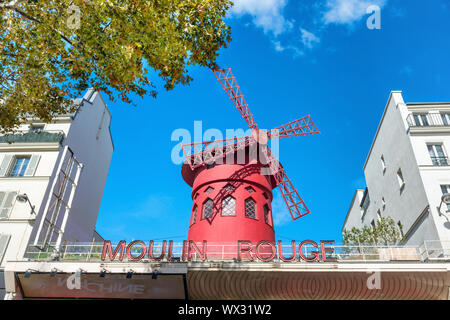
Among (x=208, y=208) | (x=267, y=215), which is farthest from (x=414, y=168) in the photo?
(x=208, y=208)

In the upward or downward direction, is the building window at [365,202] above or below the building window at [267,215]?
above

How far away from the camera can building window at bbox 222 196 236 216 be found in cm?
1708

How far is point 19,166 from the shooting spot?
17172 mm

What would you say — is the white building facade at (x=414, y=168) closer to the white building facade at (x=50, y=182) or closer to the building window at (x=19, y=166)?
the white building facade at (x=50, y=182)

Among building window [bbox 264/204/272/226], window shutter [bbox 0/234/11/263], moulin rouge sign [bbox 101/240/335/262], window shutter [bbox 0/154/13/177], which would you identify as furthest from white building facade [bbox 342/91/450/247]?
window shutter [bbox 0/154/13/177]

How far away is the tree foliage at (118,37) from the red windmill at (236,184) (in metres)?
8.87

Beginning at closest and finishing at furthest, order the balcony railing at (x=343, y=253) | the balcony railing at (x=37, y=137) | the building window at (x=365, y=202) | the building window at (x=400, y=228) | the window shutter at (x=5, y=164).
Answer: the balcony railing at (x=343, y=253) < the window shutter at (x=5, y=164) < the building window at (x=400, y=228) < the balcony railing at (x=37, y=137) < the building window at (x=365, y=202)

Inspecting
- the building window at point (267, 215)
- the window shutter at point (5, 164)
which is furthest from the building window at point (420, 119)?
the window shutter at point (5, 164)

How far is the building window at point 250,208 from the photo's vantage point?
56.7 feet

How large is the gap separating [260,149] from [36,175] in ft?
35.4

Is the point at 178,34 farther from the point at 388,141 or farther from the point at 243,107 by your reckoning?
the point at 388,141

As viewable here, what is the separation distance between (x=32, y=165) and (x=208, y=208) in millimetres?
8289

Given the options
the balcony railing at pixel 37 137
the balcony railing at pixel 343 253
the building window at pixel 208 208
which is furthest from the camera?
the building window at pixel 208 208

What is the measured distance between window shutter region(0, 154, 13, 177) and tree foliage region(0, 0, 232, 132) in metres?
8.80
